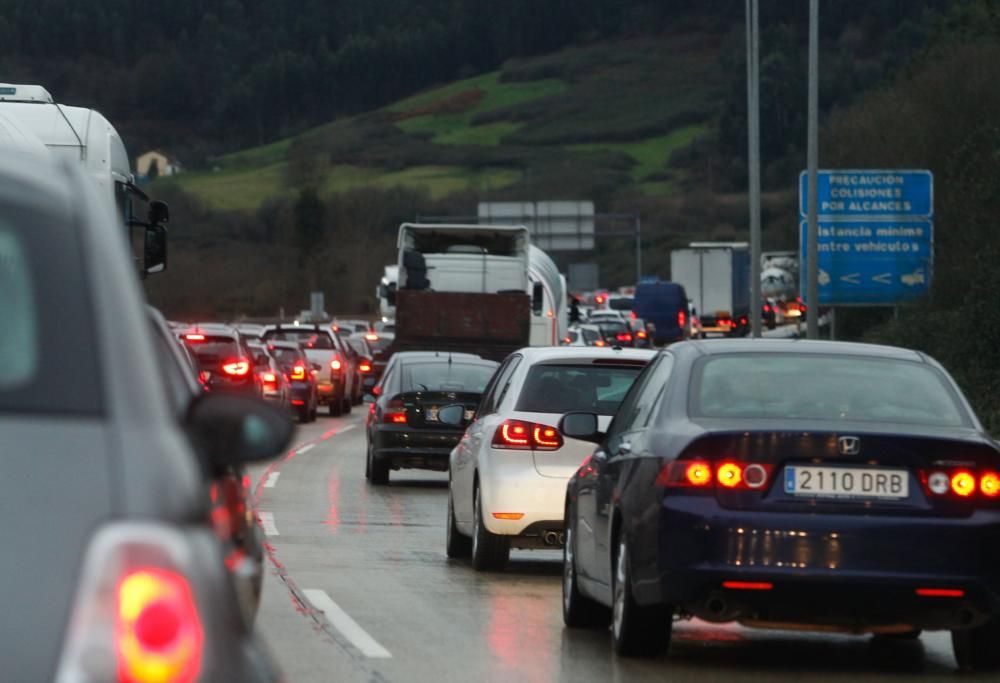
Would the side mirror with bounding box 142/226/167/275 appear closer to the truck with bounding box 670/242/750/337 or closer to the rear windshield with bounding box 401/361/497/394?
the rear windshield with bounding box 401/361/497/394

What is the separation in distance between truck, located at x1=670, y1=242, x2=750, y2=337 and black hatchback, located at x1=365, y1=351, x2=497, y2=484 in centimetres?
6415

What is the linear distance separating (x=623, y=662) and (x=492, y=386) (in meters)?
5.81

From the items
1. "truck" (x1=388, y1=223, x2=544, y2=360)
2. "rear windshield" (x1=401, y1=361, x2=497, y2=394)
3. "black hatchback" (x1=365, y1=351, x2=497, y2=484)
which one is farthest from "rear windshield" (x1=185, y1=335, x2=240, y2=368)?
"black hatchback" (x1=365, y1=351, x2=497, y2=484)

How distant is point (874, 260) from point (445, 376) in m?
12.2

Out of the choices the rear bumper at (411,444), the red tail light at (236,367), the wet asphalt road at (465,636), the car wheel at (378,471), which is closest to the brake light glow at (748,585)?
the wet asphalt road at (465,636)

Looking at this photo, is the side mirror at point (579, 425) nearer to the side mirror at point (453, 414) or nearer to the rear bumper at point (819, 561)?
the rear bumper at point (819, 561)

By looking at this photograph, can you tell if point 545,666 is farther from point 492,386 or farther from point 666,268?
point 666,268

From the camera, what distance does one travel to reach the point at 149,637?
3.47 m

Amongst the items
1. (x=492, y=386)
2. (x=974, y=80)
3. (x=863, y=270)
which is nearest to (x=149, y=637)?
(x=492, y=386)

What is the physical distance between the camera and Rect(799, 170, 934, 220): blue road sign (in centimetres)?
3484

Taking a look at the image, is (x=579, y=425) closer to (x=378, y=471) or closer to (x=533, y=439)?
(x=533, y=439)

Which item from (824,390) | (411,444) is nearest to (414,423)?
(411,444)

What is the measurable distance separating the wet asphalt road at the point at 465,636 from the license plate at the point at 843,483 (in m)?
0.89

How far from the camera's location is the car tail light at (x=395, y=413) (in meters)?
23.8
